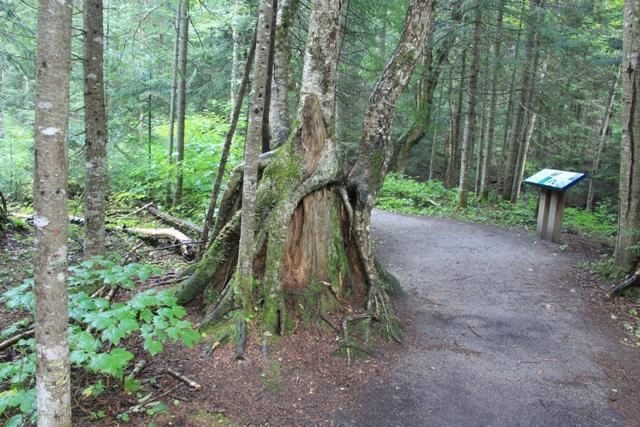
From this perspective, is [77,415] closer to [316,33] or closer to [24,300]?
[24,300]

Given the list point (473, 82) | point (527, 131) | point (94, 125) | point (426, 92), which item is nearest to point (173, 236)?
point (94, 125)

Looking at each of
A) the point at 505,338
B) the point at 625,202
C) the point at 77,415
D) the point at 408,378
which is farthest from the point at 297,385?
the point at 625,202

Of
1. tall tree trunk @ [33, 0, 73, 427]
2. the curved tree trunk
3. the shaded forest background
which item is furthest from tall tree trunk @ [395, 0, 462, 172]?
tall tree trunk @ [33, 0, 73, 427]

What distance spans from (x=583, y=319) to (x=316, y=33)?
559cm

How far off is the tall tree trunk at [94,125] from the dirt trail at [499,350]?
3.84m

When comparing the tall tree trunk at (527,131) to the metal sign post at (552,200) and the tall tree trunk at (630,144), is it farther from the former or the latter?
the tall tree trunk at (630,144)

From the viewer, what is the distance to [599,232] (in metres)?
12.8

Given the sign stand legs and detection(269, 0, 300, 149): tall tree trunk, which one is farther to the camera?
the sign stand legs

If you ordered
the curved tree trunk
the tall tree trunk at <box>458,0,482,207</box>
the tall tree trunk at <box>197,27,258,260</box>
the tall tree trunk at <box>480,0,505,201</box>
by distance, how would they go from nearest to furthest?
the curved tree trunk < the tall tree trunk at <box>197,27,258,260</box> < the tall tree trunk at <box>458,0,482,207</box> < the tall tree trunk at <box>480,0,505,201</box>

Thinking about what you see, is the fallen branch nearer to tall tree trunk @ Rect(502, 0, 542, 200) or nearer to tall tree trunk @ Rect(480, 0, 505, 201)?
tall tree trunk @ Rect(480, 0, 505, 201)

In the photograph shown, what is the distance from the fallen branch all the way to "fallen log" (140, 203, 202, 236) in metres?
4.92

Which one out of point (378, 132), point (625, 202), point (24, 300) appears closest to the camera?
point (24, 300)

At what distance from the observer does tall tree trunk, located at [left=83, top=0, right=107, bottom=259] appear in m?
5.07

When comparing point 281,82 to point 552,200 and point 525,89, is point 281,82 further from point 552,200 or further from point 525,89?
point 525,89
